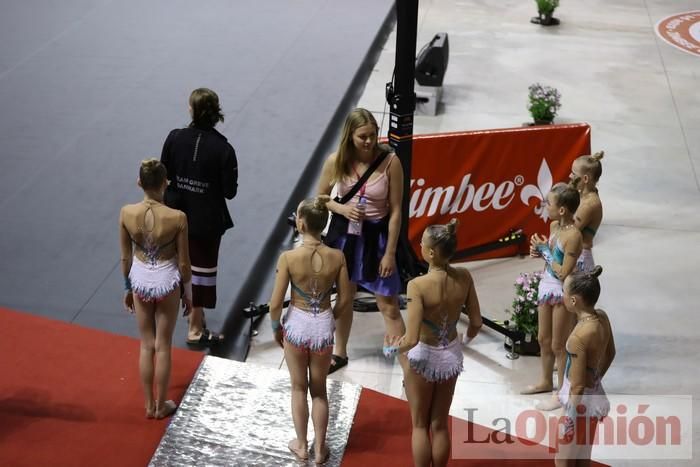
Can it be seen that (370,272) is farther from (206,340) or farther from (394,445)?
(206,340)

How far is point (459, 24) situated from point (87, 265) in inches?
380

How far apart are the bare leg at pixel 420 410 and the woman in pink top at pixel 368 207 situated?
910 mm

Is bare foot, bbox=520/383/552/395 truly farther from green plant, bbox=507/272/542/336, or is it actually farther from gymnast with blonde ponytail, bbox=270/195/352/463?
gymnast with blonde ponytail, bbox=270/195/352/463

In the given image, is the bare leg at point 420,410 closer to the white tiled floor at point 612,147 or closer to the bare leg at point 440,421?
the bare leg at point 440,421

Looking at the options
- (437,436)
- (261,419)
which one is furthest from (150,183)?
(437,436)

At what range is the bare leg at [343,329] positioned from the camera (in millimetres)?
6598

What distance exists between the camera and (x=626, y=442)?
20.3 ft

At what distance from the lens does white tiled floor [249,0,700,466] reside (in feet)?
22.9

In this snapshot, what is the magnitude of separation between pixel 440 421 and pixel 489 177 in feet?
Result: 11.3

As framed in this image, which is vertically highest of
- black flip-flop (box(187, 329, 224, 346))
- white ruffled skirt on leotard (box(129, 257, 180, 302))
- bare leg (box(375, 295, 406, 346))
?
white ruffled skirt on leotard (box(129, 257, 180, 302))

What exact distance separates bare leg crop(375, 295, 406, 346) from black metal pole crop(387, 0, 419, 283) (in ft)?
1.53

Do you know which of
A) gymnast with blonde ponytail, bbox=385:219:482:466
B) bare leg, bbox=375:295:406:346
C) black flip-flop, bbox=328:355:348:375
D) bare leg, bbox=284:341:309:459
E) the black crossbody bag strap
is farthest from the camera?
black flip-flop, bbox=328:355:348:375

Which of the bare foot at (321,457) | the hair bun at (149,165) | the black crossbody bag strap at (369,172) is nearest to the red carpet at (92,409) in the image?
the bare foot at (321,457)

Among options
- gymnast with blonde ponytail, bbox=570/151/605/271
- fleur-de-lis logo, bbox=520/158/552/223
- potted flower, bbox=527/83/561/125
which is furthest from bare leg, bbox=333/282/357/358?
potted flower, bbox=527/83/561/125
